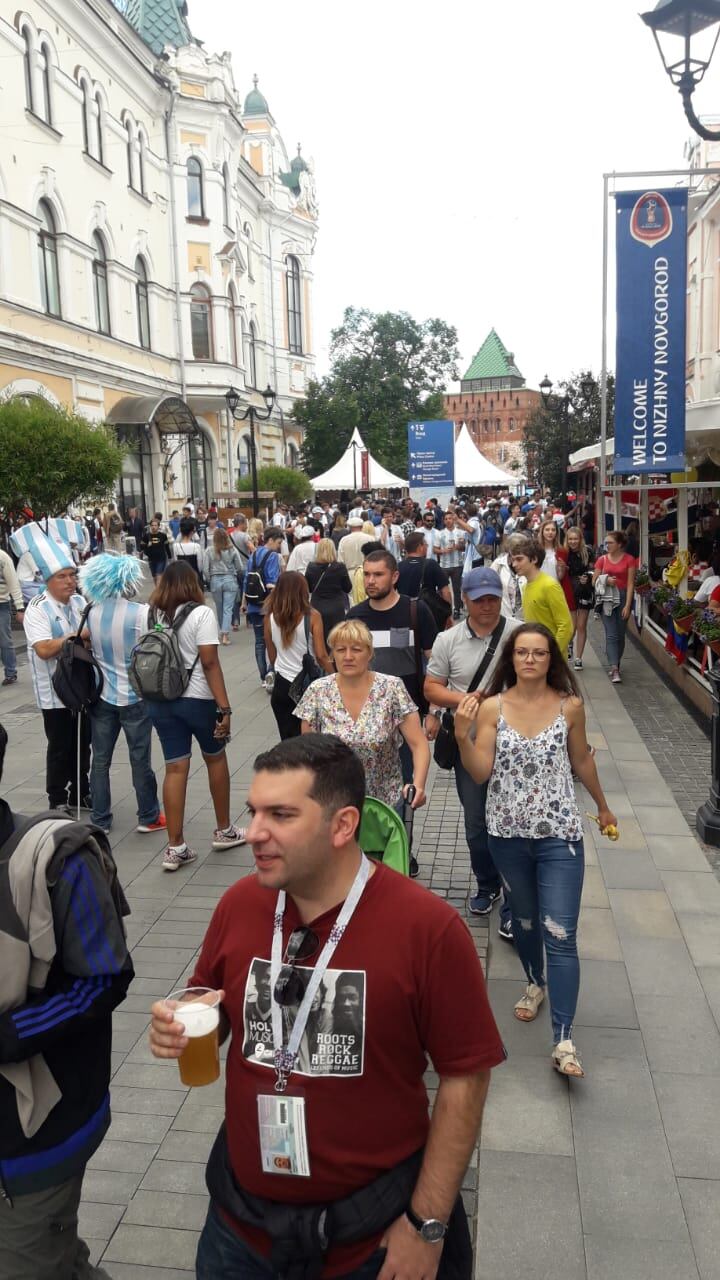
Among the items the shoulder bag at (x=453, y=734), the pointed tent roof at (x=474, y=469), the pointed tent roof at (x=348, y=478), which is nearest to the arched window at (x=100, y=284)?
the pointed tent roof at (x=348, y=478)

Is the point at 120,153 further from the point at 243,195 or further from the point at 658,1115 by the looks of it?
the point at 658,1115

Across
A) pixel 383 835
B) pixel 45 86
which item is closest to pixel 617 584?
pixel 383 835

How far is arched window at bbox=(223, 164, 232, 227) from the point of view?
37.8 m

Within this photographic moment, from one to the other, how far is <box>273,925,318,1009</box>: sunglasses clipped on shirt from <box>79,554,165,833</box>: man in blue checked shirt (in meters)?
4.44

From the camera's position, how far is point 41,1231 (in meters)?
2.29

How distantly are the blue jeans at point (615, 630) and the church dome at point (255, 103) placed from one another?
1778 inches

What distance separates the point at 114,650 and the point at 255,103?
49130 mm

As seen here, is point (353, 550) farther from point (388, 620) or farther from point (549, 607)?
point (388, 620)

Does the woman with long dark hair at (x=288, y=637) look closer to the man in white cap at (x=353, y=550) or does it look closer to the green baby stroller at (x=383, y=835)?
the green baby stroller at (x=383, y=835)

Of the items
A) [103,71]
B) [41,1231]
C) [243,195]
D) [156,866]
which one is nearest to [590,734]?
[156,866]

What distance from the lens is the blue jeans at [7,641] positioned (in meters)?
11.9

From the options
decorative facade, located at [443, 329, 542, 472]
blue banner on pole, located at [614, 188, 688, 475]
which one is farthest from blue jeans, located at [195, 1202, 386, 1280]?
decorative facade, located at [443, 329, 542, 472]

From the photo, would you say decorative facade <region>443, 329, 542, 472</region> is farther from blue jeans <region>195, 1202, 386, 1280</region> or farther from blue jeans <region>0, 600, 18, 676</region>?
blue jeans <region>195, 1202, 386, 1280</region>

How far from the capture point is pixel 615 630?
11180mm
